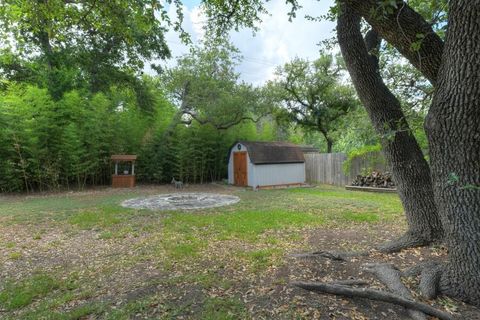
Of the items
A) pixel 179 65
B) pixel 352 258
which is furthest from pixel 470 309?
pixel 179 65

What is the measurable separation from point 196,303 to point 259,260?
1.05 m

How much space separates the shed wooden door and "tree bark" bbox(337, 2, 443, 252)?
8171 mm

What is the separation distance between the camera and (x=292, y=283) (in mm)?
2455

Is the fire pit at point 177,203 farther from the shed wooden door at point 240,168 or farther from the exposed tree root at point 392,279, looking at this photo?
the exposed tree root at point 392,279

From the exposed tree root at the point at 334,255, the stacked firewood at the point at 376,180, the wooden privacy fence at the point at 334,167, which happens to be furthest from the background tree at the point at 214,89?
the exposed tree root at the point at 334,255

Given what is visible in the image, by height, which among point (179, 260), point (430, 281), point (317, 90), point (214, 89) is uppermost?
point (317, 90)

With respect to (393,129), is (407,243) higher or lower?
lower

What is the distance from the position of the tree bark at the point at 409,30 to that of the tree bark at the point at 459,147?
18 cm

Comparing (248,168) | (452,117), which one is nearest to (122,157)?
(248,168)

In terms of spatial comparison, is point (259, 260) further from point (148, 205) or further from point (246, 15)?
point (148, 205)

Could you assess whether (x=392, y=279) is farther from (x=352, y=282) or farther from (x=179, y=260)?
(x=179, y=260)

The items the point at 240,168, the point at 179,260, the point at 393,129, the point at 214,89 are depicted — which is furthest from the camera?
the point at 240,168

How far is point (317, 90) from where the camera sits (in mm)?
12984

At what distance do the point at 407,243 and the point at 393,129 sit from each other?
1258 mm
